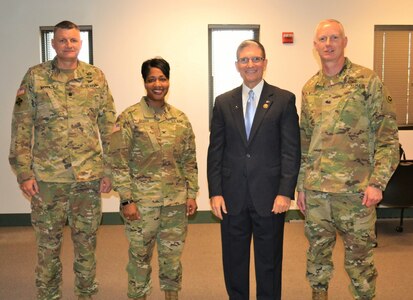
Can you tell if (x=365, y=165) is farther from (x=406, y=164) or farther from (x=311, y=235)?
(x=406, y=164)

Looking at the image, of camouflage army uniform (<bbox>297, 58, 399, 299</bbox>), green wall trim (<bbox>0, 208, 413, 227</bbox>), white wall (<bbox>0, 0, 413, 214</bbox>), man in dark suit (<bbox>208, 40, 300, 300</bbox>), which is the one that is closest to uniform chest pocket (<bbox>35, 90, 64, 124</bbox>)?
man in dark suit (<bbox>208, 40, 300, 300</bbox>)

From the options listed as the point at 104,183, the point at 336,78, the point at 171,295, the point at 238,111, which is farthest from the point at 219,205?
the point at 336,78

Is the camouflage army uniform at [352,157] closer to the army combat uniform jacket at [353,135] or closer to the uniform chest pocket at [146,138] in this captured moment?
the army combat uniform jacket at [353,135]

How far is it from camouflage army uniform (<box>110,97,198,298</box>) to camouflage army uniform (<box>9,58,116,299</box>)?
26cm

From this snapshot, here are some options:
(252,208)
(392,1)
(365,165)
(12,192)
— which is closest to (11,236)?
(12,192)

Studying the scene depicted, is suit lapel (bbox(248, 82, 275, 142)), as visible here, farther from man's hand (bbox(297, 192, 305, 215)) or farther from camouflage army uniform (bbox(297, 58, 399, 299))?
man's hand (bbox(297, 192, 305, 215))

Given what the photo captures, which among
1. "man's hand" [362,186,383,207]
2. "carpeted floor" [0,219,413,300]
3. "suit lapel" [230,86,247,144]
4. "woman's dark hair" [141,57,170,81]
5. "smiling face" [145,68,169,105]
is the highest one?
"woman's dark hair" [141,57,170,81]

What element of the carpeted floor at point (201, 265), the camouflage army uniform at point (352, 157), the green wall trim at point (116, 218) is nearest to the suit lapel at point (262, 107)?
the camouflage army uniform at point (352, 157)

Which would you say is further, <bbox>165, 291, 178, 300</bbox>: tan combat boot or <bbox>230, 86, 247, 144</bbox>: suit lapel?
<bbox>165, 291, 178, 300</bbox>: tan combat boot

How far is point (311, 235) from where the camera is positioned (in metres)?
2.73

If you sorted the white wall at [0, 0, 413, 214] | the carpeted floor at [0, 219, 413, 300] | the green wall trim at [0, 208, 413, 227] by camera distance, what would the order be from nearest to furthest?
the carpeted floor at [0, 219, 413, 300]
the white wall at [0, 0, 413, 214]
the green wall trim at [0, 208, 413, 227]

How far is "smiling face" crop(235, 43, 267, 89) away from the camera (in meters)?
2.54

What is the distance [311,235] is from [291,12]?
3375 millimetres

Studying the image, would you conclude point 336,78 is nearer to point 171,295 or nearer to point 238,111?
point 238,111
